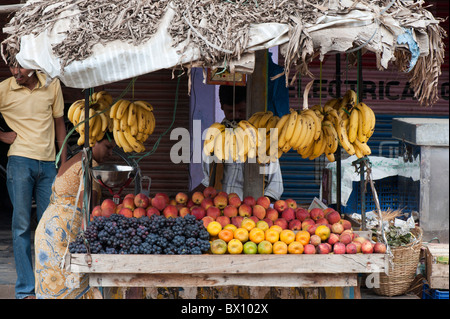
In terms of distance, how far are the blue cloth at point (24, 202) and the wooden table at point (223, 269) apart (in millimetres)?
1682

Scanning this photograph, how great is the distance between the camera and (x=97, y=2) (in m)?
3.97

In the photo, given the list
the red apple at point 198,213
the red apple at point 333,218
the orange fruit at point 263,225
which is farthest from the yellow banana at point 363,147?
the red apple at point 198,213

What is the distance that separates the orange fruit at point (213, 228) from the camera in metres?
4.02

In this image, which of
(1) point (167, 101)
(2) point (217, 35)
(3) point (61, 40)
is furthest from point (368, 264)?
(1) point (167, 101)

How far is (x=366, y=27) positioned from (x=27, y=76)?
3.11m

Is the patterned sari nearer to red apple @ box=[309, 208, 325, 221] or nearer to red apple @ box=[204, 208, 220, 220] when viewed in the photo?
red apple @ box=[204, 208, 220, 220]

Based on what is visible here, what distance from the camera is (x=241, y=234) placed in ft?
13.1

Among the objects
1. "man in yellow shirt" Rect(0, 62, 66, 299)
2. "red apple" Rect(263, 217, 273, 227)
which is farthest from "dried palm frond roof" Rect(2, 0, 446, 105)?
"man in yellow shirt" Rect(0, 62, 66, 299)

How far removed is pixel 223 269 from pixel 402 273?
248cm

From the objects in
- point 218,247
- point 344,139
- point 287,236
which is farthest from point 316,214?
point 218,247

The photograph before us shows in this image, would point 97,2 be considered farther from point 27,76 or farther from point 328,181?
point 328,181

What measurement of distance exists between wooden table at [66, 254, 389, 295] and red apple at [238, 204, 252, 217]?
0.54 meters

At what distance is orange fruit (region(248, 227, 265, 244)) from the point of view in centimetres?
399

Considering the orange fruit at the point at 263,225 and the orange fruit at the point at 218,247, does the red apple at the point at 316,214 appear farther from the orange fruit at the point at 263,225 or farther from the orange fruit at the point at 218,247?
the orange fruit at the point at 218,247
